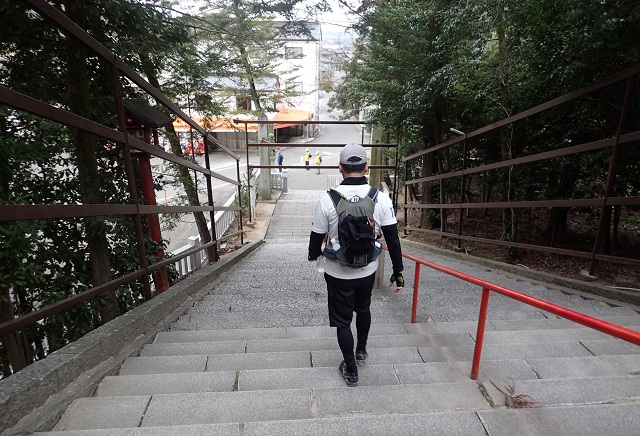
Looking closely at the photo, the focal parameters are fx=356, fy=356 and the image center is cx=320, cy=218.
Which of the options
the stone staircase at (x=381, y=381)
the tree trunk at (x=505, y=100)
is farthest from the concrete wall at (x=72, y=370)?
the tree trunk at (x=505, y=100)

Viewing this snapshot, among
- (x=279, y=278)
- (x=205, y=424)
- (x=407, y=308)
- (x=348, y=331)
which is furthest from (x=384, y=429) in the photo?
(x=279, y=278)

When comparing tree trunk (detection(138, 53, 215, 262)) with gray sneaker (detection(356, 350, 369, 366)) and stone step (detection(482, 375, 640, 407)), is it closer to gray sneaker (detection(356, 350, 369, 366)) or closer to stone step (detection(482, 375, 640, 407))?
gray sneaker (detection(356, 350, 369, 366))

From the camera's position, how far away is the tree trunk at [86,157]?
8.10ft

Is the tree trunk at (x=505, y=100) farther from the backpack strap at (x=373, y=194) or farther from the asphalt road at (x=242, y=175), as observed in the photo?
the backpack strap at (x=373, y=194)

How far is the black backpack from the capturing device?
6.08 feet

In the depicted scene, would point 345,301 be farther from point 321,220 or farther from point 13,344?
point 13,344

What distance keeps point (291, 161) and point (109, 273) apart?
79.5 feet

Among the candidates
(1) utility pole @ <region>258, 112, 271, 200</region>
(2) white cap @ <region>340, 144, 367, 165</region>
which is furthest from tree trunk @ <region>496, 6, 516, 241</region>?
(1) utility pole @ <region>258, 112, 271, 200</region>

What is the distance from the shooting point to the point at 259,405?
163 centimetres

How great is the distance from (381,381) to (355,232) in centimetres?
82

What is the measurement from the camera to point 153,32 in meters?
3.38

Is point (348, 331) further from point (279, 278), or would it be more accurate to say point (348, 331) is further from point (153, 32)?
point (153, 32)

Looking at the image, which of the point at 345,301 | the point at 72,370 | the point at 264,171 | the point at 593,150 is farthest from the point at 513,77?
the point at 264,171

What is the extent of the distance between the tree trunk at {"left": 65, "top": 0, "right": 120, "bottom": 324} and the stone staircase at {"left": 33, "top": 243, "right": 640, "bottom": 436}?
0.68m
